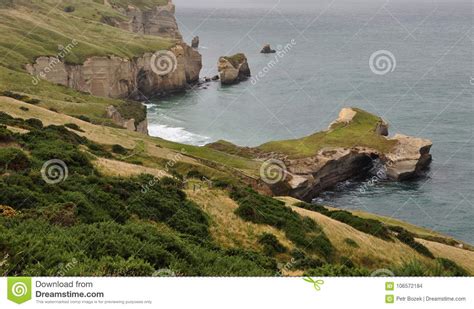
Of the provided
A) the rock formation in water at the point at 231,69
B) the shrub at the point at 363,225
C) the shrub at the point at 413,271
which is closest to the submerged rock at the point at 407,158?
the shrub at the point at 363,225

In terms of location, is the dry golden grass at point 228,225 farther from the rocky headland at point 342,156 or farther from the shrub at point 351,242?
the rocky headland at point 342,156

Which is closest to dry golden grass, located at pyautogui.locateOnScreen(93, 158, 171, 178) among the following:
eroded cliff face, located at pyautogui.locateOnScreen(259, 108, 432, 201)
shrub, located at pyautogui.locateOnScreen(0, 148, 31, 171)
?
shrub, located at pyautogui.locateOnScreen(0, 148, 31, 171)

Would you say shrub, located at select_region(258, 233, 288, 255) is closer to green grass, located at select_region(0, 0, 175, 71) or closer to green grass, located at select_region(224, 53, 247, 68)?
green grass, located at select_region(0, 0, 175, 71)

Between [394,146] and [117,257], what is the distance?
7201 cm

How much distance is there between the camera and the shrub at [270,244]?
29.1 m

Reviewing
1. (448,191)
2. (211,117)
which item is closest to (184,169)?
(448,191)

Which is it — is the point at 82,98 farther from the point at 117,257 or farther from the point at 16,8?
the point at 117,257

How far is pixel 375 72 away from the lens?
15738 centimetres

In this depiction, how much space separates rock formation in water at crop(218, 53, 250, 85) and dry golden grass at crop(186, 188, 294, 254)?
409ft

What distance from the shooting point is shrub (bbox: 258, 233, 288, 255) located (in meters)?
29.1

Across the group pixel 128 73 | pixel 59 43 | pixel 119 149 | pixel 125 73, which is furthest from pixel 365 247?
pixel 128 73

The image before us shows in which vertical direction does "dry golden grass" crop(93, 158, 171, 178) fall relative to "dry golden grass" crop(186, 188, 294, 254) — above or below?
above

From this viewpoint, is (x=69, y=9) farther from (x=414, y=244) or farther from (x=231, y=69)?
(x=414, y=244)
